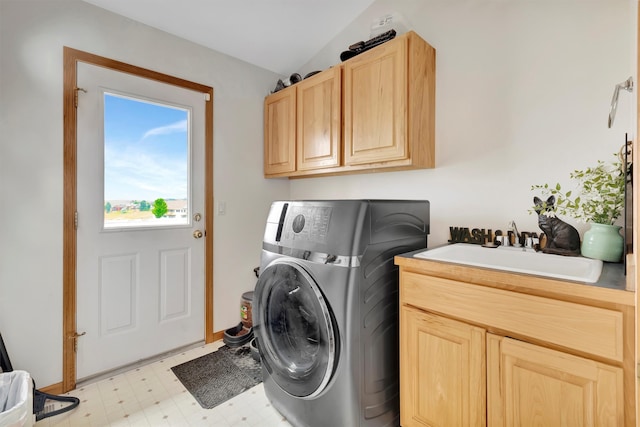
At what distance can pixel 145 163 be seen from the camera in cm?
209

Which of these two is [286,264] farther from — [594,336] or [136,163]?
[136,163]

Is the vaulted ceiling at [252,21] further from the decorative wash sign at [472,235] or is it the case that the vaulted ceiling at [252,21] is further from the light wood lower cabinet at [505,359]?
the light wood lower cabinet at [505,359]

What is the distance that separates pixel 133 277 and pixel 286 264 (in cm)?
128

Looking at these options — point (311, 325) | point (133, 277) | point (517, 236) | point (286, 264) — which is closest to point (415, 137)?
point (517, 236)

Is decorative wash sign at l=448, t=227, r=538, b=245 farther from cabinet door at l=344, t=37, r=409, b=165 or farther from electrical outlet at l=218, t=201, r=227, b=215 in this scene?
electrical outlet at l=218, t=201, r=227, b=215

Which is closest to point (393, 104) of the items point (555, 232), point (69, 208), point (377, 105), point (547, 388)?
point (377, 105)

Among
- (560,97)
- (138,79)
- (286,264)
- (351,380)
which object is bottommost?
(351,380)

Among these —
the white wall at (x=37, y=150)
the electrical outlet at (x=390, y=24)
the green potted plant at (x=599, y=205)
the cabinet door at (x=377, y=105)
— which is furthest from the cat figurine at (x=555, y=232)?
the white wall at (x=37, y=150)

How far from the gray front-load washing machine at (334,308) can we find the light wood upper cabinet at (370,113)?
1.41ft

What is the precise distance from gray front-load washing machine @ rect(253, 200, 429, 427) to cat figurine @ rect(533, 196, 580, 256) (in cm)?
56

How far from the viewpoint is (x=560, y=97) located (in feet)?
4.78

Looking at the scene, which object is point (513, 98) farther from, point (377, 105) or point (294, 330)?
point (294, 330)

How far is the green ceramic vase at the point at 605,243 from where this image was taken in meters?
1.17

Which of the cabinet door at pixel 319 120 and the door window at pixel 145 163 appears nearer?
the door window at pixel 145 163
